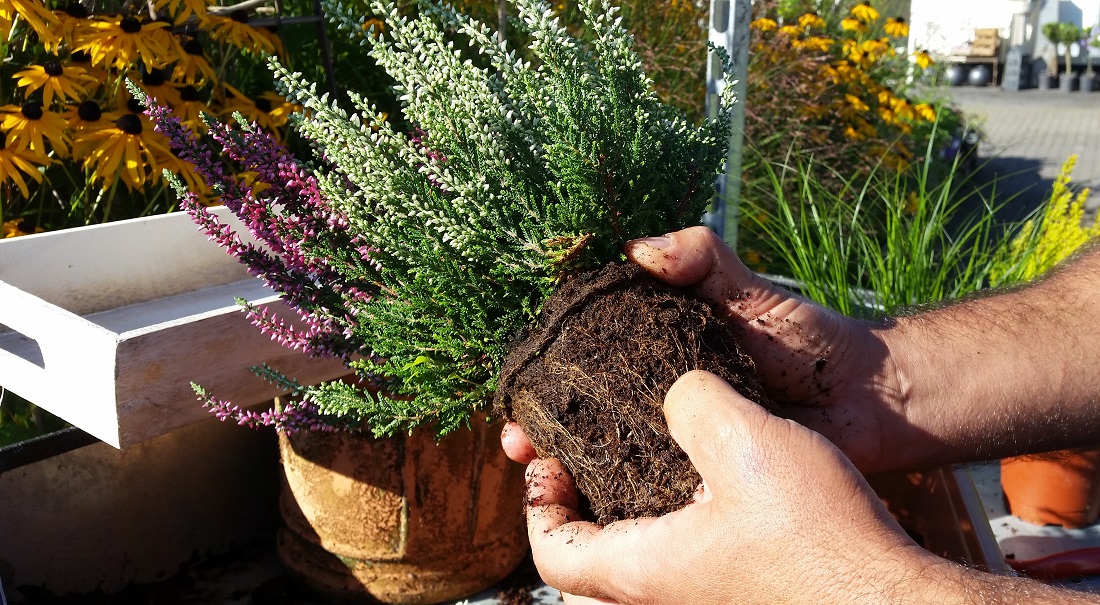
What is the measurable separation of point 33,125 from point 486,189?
177 centimetres

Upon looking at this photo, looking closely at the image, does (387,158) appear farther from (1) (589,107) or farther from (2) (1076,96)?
(2) (1076,96)

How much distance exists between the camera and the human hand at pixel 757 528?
116cm

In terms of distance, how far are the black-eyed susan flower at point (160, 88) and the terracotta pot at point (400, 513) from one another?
115 cm

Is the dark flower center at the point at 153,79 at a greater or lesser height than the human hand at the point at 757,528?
greater

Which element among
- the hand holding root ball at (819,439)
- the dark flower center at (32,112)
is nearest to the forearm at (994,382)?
the hand holding root ball at (819,439)

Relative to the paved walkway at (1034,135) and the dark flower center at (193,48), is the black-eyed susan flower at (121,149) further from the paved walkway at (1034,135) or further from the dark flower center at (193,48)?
the paved walkway at (1034,135)

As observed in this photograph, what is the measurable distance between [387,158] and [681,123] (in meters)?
0.52

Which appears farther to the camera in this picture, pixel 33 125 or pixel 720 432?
pixel 33 125

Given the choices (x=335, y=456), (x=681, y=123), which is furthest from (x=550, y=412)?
(x=335, y=456)

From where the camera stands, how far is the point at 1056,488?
2.79m

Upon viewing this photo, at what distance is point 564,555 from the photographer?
4.76 feet

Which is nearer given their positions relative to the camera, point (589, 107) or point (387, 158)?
point (589, 107)

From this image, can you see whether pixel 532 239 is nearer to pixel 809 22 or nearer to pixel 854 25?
pixel 809 22

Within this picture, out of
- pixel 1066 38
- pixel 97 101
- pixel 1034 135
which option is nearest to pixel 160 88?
pixel 97 101
